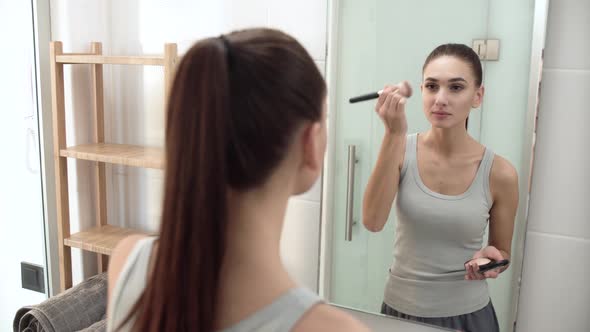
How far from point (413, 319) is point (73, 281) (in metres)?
0.99

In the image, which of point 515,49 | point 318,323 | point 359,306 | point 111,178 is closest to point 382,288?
point 359,306

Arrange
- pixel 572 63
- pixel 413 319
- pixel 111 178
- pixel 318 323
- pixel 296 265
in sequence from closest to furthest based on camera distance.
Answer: pixel 318 323 → pixel 572 63 → pixel 413 319 → pixel 296 265 → pixel 111 178

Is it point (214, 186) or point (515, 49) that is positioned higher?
point (515, 49)

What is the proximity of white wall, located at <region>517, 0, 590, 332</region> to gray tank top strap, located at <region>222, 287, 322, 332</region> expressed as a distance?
0.62 meters

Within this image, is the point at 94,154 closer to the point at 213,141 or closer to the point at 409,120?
the point at 409,120

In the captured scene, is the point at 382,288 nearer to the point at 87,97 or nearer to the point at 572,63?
the point at 572,63

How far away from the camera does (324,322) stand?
447 mm

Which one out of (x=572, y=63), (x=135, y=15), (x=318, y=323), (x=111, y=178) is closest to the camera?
(x=318, y=323)

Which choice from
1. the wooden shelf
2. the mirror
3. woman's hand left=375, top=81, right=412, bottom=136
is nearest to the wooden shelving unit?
the wooden shelf

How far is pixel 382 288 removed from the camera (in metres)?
1.06

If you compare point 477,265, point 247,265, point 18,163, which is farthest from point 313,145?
point 18,163

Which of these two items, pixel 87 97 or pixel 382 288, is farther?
pixel 87 97

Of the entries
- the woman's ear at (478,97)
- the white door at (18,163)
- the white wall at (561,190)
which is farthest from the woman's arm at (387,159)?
the white door at (18,163)

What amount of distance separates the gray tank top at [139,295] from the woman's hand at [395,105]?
0.52 m
